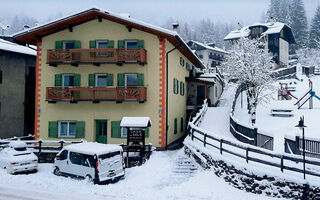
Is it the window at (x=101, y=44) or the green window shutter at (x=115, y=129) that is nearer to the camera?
the green window shutter at (x=115, y=129)

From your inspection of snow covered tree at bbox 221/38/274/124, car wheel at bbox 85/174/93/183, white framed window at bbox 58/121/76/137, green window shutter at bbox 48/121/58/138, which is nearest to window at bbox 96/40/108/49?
white framed window at bbox 58/121/76/137

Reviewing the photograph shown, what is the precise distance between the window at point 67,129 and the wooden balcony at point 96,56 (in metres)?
4.79

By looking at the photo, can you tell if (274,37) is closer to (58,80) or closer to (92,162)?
(58,80)

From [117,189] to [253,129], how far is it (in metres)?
8.32

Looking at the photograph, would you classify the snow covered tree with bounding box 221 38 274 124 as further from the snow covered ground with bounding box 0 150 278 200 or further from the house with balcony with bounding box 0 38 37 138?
the house with balcony with bounding box 0 38 37 138

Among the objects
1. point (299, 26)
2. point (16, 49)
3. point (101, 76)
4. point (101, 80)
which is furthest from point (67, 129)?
point (299, 26)

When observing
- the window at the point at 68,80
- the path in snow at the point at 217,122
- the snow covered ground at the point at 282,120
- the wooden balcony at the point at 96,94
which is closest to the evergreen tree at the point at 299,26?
the snow covered ground at the point at 282,120

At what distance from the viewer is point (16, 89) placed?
28.8 meters

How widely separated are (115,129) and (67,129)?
3.99m

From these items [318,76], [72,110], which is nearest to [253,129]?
[72,110]

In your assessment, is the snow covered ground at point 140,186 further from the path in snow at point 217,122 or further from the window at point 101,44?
the window at point 101,44

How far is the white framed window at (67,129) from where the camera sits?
24.0 m

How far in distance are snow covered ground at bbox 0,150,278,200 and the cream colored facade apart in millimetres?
5857

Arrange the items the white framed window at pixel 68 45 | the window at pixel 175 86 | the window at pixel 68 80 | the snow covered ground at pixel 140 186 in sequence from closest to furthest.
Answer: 1. the snow covered ground at pixel 140 186
2. the window at pixel 68 80
3. the white framed window at pixel 68 45
4. the window at pixel 175 86
